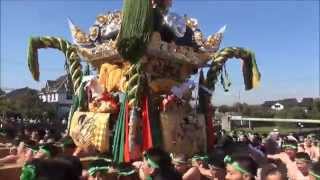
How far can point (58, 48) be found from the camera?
1075 centimetres

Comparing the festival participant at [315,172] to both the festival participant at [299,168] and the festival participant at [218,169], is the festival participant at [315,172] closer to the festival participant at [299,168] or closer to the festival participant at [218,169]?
the festival participant at [299,168]

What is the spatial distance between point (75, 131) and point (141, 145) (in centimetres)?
183

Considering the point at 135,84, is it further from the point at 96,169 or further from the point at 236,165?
the point at 236,165

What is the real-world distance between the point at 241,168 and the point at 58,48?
7.92 metres

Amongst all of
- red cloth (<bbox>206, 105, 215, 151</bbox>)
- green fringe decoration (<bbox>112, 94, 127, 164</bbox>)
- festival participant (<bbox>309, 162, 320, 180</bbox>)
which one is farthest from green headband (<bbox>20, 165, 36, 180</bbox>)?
red cloth (<bbox>206, 105, 215, 151</bbox>)

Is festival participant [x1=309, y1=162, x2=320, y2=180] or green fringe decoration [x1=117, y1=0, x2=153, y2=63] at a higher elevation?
green fringe decoration [x1=117, y1=0, x2=153, y2=63]

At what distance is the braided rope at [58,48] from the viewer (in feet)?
33.9

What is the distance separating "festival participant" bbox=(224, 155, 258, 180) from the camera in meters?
3.61

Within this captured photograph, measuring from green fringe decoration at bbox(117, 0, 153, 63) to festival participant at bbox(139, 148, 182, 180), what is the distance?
4362 millimetres

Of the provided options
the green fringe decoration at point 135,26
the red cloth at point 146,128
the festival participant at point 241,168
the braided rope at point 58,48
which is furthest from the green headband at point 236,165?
the braided rope at point 58,48

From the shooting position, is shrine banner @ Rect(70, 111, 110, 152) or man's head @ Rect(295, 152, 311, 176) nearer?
man's head @ Rect(295, 152, 311, 176)

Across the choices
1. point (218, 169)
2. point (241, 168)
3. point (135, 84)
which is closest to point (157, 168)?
point (241, 168)

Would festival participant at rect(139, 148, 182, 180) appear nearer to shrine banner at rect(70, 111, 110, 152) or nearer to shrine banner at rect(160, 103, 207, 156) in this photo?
shrine banner at rect(160, 103, 207, 156)

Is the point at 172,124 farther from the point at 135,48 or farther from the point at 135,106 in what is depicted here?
the point at 135,48
